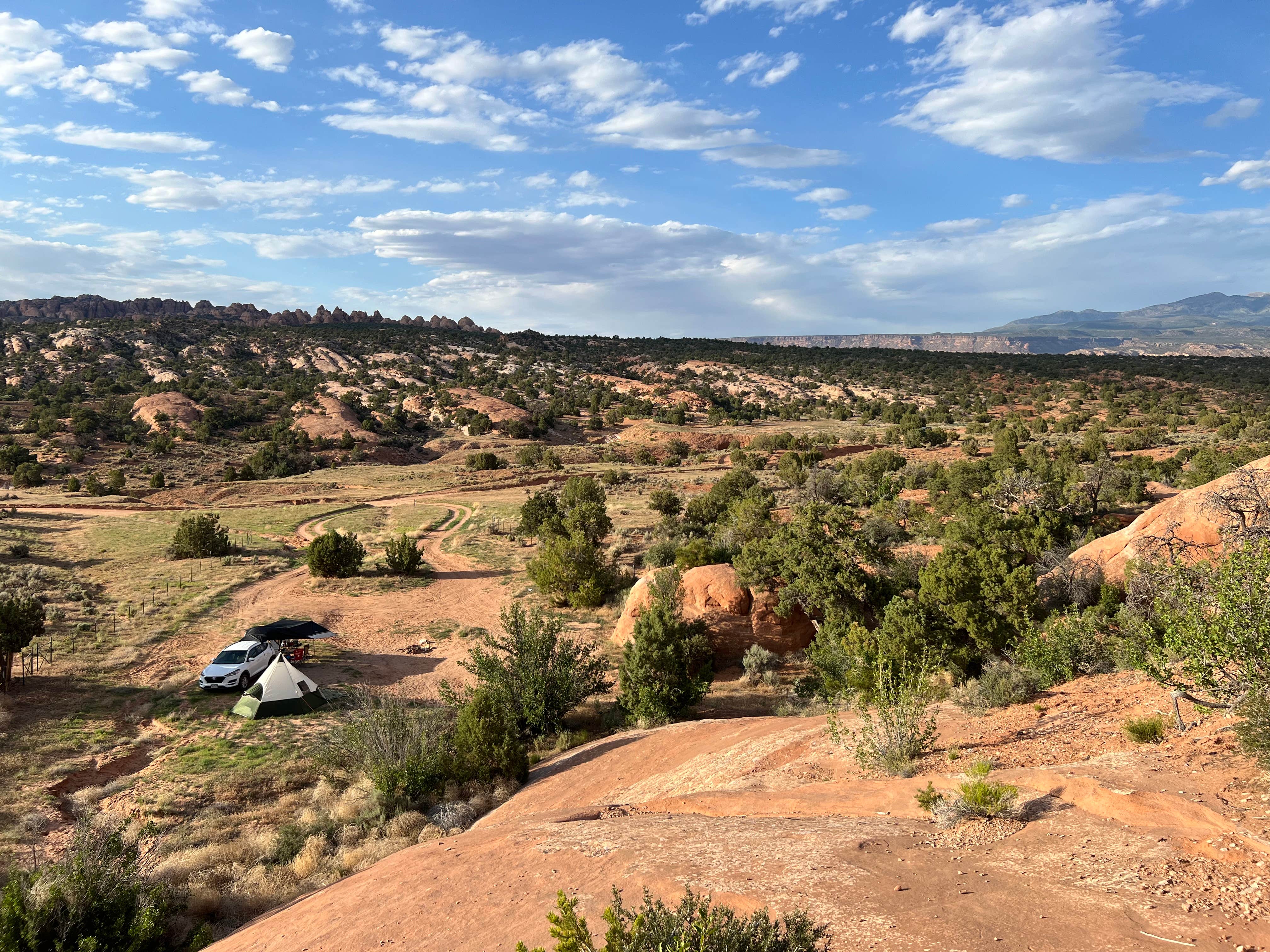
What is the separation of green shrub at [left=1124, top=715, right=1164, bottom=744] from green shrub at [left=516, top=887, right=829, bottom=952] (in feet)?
20.7

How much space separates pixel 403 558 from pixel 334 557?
9.15 feet

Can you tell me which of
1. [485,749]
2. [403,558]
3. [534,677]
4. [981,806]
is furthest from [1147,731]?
[403,558]

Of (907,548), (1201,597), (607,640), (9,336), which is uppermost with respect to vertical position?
(9,336)

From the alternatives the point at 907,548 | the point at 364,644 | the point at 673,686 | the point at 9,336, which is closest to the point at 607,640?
the point at 673,686

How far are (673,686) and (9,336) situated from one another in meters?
127

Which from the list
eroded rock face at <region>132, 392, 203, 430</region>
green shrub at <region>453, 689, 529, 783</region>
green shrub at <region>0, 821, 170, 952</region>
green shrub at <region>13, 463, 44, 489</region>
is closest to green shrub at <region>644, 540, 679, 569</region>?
green shrub at <region>453, 689, 529, 783</region>

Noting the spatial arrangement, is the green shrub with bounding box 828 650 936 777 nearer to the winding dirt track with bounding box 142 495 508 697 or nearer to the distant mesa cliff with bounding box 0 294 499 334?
the winding dirt track with bounding box 142 495 508 697

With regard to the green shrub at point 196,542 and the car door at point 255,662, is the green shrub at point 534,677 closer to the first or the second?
the car door at point 255,662

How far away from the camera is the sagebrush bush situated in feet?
101

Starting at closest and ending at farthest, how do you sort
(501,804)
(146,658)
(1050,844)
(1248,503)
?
1. (1050,844)
2. (501,804)
3. (1248,503)
4. (146,658)

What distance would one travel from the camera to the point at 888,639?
14836 mm

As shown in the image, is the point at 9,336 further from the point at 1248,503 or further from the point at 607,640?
the point at 1248,503

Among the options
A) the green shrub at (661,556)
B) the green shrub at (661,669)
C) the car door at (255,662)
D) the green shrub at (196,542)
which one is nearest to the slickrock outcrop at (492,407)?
the green shrub at (196,542)

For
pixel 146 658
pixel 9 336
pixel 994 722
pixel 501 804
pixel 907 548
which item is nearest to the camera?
pixel 994 722
